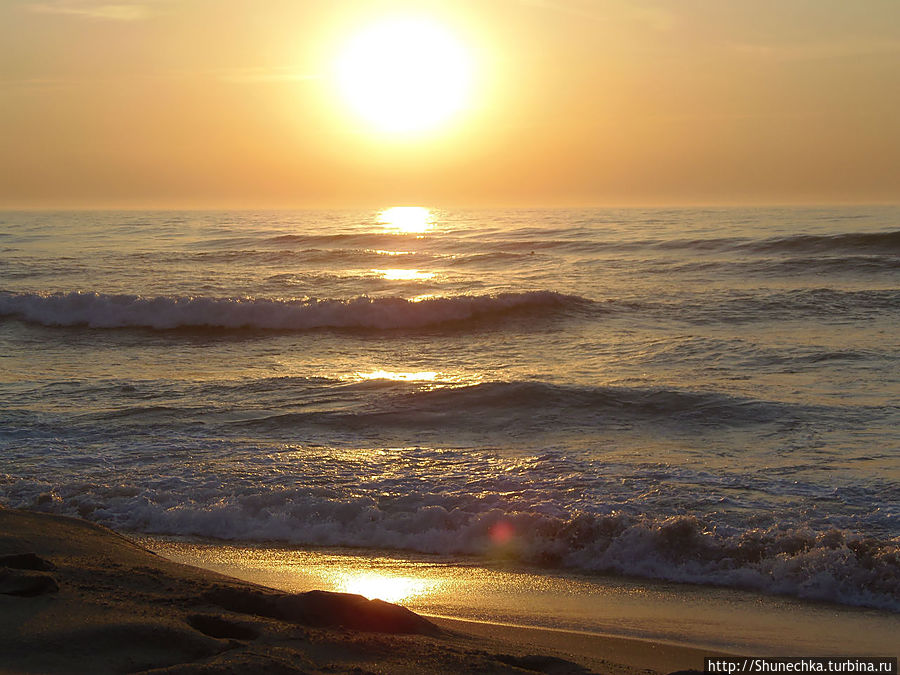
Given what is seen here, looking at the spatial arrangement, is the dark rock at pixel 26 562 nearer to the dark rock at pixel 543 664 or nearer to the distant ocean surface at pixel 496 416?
the distant ocean surface at pixel 496 416

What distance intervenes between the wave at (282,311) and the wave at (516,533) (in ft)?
40.2

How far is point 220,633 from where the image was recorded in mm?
4086

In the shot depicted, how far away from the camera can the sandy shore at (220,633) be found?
372 cm

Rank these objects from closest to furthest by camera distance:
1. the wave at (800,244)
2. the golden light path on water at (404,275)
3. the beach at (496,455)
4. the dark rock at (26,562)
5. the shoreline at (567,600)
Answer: the dark rock at (26,562), the shoreline at (567,600), the beach at (496,455), the golden light path on water at (404,275), the wave at (800,244)

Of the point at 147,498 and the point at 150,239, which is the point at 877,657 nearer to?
the point at 147,498

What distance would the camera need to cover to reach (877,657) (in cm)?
466

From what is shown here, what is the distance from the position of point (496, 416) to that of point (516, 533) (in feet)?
13.2

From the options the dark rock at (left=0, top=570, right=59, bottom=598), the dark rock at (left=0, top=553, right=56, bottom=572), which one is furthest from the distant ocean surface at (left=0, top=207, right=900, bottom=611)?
the dark rock at (left=0, top=570, right=59, bottom=598)

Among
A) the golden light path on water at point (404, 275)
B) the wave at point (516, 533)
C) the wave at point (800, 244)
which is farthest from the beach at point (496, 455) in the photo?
the wave at point (800, 244)

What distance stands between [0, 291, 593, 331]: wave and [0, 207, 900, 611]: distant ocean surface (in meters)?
0.08

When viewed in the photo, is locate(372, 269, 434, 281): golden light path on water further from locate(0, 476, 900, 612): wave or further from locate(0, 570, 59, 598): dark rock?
locate(0, 570, 59, 598): dark rock

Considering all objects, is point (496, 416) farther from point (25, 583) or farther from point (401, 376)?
point (25, 583)

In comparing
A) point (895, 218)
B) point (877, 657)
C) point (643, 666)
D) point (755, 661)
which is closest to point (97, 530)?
point (643, 666)

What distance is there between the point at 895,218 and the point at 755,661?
1666 inches
